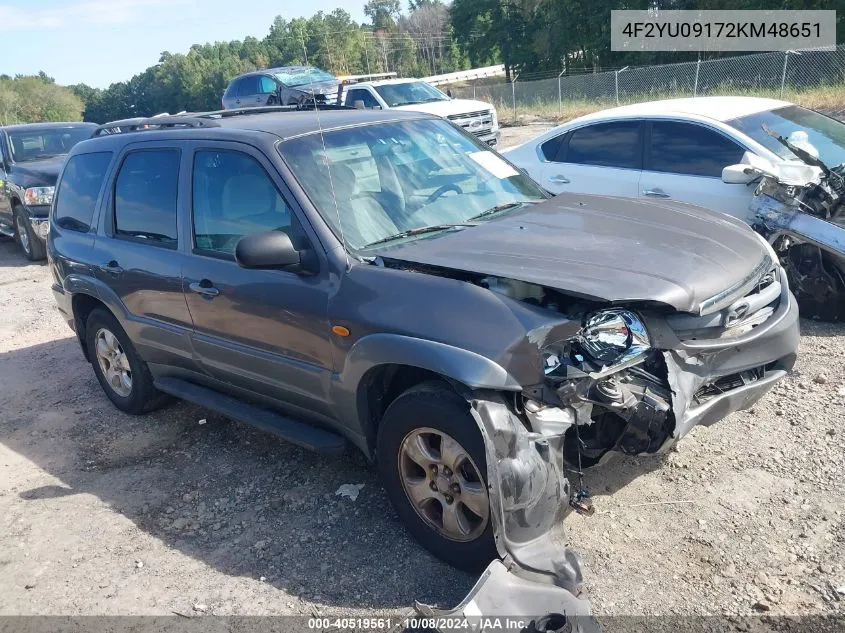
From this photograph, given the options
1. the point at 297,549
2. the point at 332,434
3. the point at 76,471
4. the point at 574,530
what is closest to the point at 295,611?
the point at 297,549

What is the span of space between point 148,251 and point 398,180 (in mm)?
1746

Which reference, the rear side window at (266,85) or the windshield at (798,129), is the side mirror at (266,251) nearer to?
the windshield at (798,129)

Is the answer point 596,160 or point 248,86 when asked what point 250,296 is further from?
point 248,86

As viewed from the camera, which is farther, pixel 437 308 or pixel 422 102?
pixel 422 102

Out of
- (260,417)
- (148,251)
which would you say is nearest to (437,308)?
(260,417)

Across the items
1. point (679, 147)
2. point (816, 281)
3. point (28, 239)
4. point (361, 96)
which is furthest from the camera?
point (361, 96)

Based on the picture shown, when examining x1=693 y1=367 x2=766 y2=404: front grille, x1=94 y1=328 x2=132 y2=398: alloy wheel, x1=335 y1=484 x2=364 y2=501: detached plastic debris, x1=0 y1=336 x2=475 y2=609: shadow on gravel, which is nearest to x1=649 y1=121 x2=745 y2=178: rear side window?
x1=693 y1=367 x2=766 y2=404: front grille

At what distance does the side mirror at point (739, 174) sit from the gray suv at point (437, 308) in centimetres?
186

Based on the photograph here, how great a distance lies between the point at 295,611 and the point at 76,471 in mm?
2333

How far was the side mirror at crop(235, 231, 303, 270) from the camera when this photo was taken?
343 centimetres

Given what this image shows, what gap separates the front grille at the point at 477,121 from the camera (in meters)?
16.1

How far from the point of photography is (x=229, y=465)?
14.9 ft

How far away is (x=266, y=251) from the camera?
344cm

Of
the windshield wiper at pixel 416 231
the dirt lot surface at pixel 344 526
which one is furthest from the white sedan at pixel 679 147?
the windshield wiper at pixel 416 231
